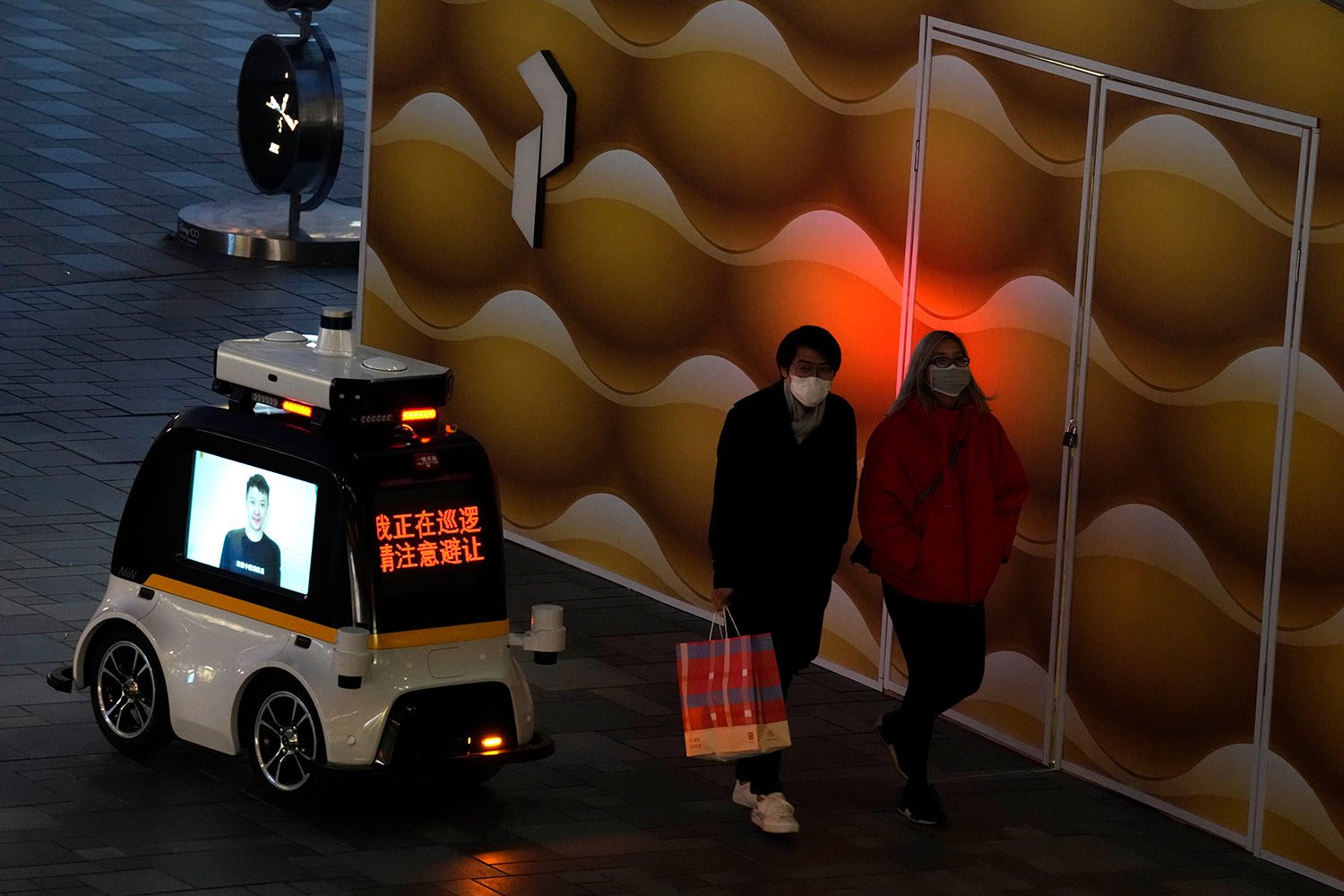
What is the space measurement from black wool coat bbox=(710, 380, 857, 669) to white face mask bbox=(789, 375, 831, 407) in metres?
Answer: 0.09

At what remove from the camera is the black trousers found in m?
8.13

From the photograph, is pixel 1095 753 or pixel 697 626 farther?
pixel 697 626

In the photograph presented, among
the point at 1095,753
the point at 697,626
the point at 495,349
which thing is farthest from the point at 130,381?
the point at 1095,753

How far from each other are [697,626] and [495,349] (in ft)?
6.95

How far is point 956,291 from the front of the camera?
935cm

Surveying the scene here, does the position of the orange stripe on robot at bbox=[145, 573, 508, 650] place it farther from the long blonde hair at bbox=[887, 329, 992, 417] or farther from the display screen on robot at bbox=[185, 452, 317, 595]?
the long blonde hair at bbox=[887, 329, 992, 417]

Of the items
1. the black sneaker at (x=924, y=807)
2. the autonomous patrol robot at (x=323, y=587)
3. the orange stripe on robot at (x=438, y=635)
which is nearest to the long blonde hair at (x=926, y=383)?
the black sneaker at (x=924, y=807)

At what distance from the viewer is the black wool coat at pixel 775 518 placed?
311 inches

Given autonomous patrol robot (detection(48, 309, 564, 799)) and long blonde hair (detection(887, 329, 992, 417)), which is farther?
long blonde hair (detection(887, 329, 992, 417))

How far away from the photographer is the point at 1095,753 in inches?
348

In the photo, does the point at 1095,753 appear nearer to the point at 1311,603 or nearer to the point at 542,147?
the point at 1311,603

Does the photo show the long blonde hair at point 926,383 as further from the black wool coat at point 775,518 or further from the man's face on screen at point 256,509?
the man's face on screen at point 256,509

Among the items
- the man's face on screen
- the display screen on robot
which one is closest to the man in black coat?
the display screen on robot

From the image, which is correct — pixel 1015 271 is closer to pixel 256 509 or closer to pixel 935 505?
pixel 935 505
